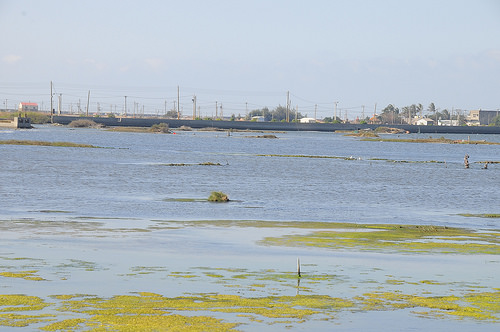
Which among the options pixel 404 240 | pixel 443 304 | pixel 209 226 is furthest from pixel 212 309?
pixel 209 226

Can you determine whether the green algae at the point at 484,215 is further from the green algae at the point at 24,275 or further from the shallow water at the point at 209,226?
the green algae at the point at 24,275

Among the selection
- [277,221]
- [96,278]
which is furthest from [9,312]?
[277,221]

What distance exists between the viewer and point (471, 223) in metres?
38.7

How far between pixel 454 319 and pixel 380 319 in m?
1.69

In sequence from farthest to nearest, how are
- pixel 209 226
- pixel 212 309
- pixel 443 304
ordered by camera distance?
pixel 209 226
pixel 443 304
pixel 212 309

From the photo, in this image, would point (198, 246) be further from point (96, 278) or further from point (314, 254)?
point (96, 278)

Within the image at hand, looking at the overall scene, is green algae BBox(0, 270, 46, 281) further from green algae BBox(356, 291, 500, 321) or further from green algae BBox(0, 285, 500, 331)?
green algae BBox(356, 291, 500, 321)

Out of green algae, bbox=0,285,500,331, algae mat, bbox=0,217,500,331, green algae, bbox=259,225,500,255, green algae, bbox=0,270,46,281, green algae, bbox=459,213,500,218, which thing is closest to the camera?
green algae, bbox=0,285,500,331

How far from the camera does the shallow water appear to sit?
2133 cm

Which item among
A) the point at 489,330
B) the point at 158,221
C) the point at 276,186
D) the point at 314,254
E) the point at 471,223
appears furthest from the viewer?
the point at 276,186

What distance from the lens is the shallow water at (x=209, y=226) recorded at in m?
21.3

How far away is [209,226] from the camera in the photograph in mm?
34156

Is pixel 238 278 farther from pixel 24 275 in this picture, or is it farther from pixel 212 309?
pixel 24 275

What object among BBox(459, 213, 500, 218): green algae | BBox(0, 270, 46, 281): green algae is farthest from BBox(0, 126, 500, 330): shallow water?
BBox(459, 213, 500, 218): green algae
